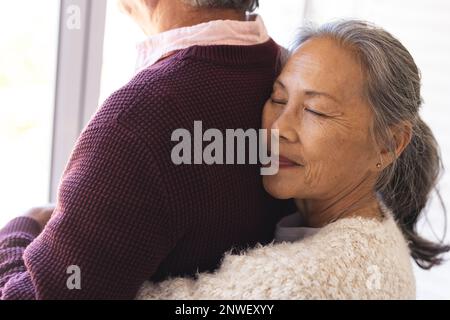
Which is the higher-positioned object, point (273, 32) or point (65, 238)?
point (273, 32)

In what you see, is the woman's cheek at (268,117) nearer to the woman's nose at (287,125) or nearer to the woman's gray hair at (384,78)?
the woman's nose at (287,125)

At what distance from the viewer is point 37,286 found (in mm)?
868

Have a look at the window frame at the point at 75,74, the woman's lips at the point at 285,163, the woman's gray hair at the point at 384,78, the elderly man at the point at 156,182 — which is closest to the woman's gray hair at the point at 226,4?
the elderly man at the point at 156,182

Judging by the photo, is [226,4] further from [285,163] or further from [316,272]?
[316,272]

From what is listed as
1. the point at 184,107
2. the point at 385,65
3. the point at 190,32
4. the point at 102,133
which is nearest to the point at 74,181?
the point at 102,133

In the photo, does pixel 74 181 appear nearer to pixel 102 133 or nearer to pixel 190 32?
pixel 102 133

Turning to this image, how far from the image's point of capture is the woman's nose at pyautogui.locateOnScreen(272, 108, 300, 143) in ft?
3.30

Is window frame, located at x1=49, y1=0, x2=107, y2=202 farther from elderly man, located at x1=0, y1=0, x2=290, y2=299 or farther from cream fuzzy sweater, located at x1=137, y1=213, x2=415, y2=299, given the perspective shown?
cream fuzzy sweater, located at x1=137, y1=213, x2=415, y2=299

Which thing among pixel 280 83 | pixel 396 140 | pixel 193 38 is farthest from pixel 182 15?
pixel 396 140

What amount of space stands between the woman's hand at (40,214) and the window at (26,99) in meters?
0.12

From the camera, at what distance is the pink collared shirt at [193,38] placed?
0.96 meters

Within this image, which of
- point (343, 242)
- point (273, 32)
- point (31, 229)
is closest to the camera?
point (343, 242)
